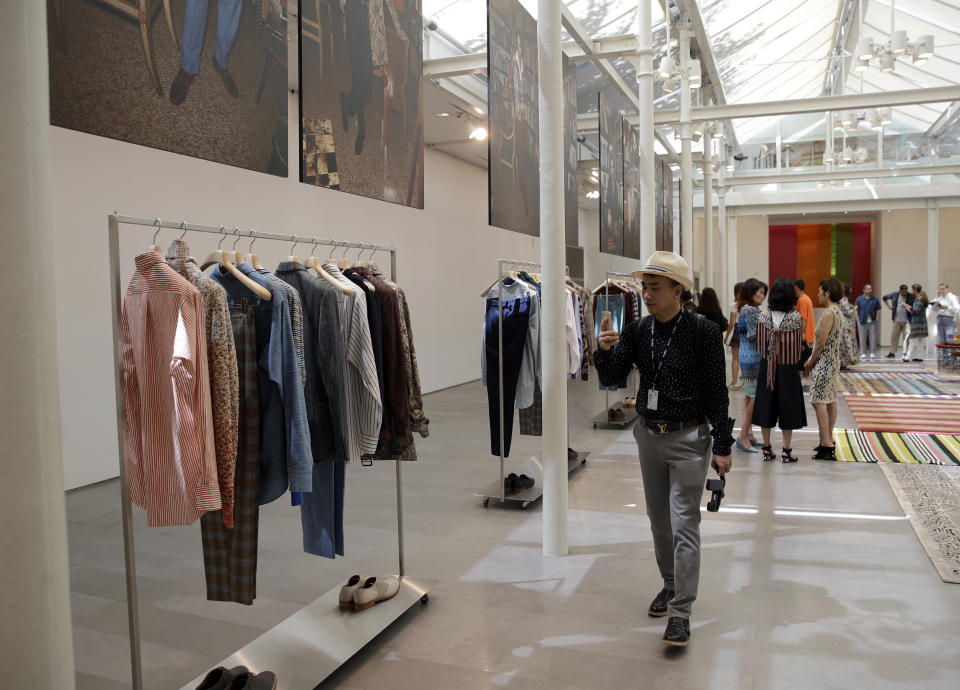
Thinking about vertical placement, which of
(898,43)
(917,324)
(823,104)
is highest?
(898,43)

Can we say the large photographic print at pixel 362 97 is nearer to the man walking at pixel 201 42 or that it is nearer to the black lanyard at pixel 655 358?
the man walking at pixel 201 42

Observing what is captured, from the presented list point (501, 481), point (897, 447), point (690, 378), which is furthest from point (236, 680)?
point (897, 447)

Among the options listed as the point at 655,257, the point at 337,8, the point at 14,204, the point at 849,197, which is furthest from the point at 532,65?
the point at 849,197

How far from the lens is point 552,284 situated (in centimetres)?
452

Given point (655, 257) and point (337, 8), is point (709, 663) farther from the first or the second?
point (337, 8)

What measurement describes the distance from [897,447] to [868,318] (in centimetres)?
1144

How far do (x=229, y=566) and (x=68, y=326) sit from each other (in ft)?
13.2

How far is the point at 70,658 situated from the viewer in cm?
156

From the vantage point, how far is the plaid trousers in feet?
9.00

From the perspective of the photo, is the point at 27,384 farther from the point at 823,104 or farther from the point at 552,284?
the point at 823,104

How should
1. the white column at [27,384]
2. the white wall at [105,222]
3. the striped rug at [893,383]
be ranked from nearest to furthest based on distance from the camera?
the white column at [27,384] < the white wall at [105,222] < the striped rug at [893,383]

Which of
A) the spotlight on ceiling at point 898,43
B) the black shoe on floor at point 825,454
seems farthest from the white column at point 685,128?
the black shoe on floor at point 825,454

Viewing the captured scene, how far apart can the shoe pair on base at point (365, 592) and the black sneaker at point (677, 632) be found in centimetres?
129

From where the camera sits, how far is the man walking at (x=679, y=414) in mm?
3232
